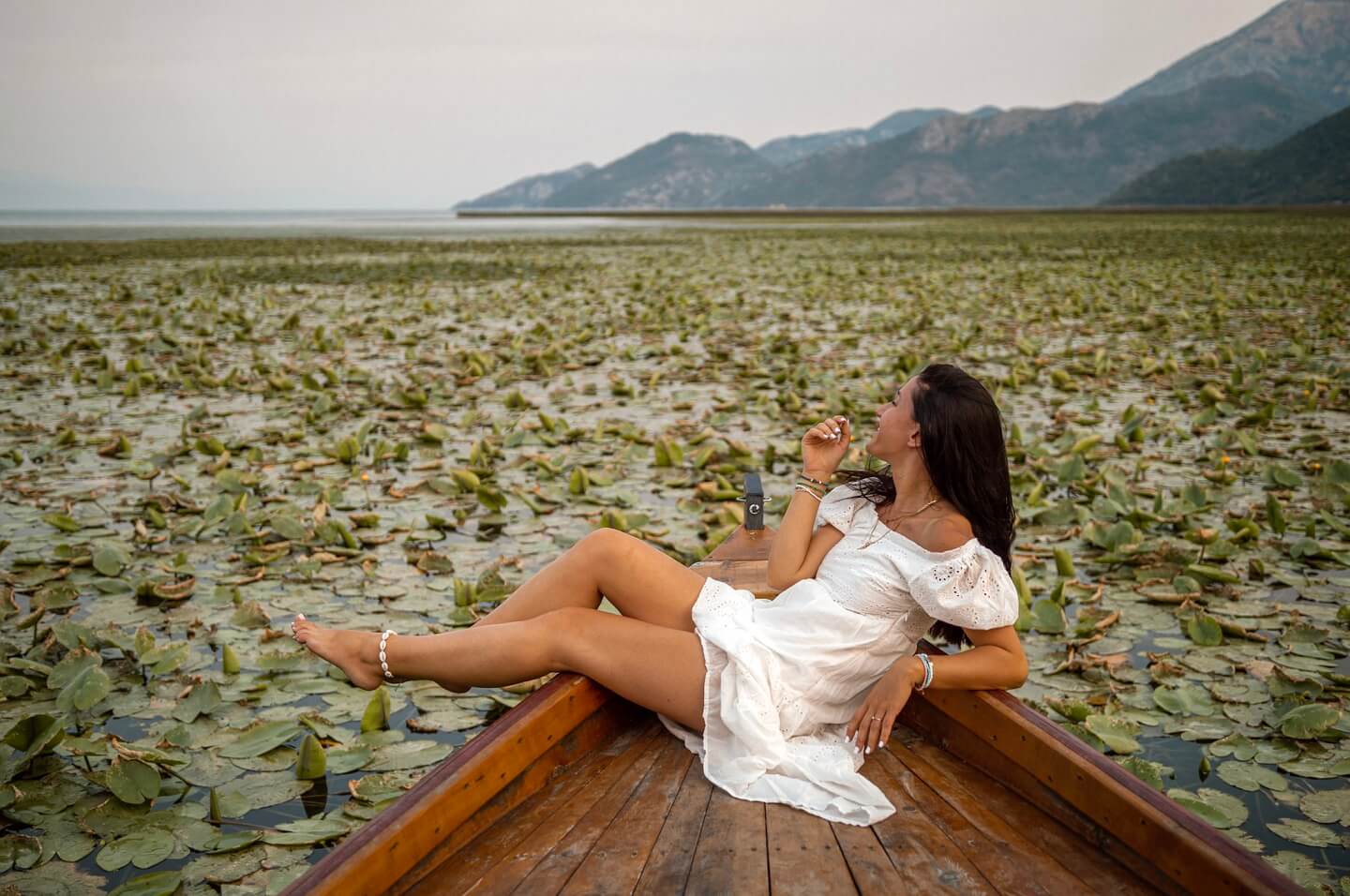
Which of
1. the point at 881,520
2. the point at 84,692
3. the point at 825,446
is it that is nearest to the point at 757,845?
the point at 881,520

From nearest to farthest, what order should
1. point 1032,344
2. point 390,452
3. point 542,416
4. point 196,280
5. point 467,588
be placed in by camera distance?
point 467,588, point 390,452, point 542,416, point 1032,344, point 196,280

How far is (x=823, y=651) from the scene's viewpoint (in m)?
2.35

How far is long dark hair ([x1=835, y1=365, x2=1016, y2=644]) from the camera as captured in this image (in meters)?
2.33

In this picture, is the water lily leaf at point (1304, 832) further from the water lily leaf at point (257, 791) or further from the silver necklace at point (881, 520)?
the water lily leaf at point (257, 791)

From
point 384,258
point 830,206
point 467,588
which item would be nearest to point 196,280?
point 384,258

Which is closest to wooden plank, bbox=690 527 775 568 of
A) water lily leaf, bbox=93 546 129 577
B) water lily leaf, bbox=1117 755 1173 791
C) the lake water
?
water lily leaf, bbox=1117 755 1173 791

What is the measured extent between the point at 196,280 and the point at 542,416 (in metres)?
13.8

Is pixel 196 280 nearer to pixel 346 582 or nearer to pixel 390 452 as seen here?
pixel 390 452

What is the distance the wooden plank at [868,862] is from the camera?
70.6 inches

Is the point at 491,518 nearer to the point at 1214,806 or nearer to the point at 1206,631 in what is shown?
the point at 1206,631

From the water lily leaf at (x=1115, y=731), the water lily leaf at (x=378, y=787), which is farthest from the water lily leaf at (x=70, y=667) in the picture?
the water lily leaf at (x=1115, y=731)

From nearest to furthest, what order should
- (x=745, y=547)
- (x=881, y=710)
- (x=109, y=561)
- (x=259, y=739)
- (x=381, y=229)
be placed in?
(x=881, y=710) → (x=259, y=739) → (x=745, y=547) → (x=109, y=561) → (x=381, y=229)

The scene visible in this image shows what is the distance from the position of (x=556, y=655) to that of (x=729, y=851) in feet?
2.42

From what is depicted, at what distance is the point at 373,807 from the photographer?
102 inches
